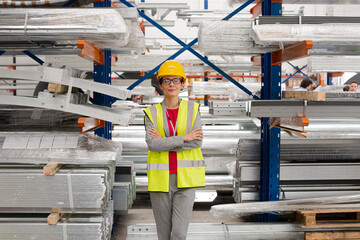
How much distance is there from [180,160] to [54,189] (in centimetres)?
132

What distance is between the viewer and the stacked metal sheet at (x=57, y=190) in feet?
12.0

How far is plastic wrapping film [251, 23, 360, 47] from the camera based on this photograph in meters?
3.64

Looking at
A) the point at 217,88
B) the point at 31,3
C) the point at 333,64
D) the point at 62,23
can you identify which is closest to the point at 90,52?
the point at 62,23

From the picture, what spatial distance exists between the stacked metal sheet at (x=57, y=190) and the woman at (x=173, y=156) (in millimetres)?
654

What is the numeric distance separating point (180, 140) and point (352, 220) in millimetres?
2507

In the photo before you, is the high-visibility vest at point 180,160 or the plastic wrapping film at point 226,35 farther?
the plastic wrapping film at point 226,35

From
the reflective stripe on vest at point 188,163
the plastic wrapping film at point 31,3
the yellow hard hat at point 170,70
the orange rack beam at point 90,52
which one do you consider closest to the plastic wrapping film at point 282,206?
the reflective stripe on vest at point 188,163

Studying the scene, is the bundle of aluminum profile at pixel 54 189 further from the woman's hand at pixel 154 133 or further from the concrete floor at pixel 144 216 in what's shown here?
the concrete floor at pixel 144 216

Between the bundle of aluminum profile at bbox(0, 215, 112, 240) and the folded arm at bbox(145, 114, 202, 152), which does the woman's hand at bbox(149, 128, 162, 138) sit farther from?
the bundle of aluminum profile at bbox(0, 215, 112, 240)

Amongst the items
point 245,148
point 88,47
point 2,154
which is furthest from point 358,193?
point 2,154

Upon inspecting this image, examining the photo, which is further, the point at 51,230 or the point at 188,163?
the point at 51,230

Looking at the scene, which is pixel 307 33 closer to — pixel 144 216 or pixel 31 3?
pixel 31 3

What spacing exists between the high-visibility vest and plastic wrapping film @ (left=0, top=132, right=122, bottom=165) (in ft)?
2.10

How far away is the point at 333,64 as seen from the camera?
569cm
